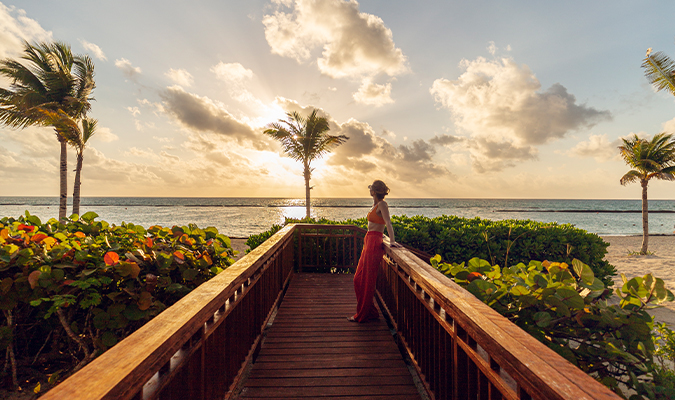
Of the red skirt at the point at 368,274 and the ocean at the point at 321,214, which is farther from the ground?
the red skirt at the point at 368,274

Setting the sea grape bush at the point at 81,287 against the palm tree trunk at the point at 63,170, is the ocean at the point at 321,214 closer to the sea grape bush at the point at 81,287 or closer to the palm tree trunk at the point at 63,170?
the palm tree trunk at the point at 63,170

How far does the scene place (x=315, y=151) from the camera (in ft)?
47.2

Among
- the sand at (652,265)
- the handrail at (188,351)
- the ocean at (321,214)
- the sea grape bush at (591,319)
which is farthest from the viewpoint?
the ocean at (321,214)

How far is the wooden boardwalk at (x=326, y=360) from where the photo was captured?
90.4 inches

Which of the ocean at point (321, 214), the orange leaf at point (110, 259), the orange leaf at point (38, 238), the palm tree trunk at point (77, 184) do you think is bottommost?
the ocean at point (321, 214)

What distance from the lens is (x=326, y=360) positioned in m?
2.75

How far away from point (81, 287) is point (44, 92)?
16272 mm

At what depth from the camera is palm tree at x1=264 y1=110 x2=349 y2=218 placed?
1399cm

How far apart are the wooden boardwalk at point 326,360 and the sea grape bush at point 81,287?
1.11m

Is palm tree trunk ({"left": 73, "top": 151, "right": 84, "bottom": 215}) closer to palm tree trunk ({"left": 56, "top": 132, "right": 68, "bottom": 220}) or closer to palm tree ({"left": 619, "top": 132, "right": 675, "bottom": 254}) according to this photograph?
palm tree trunk ({"left": 56, "top": 132, "right": 68, "bottom": 220})

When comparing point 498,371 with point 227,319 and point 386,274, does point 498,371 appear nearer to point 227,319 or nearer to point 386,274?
point 227,319

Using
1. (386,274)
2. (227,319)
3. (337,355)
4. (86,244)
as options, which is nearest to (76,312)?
(86,244)

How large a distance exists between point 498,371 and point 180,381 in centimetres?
146

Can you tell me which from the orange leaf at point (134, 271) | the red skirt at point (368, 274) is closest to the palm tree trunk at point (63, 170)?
the orange leaf at point (134, 271)
